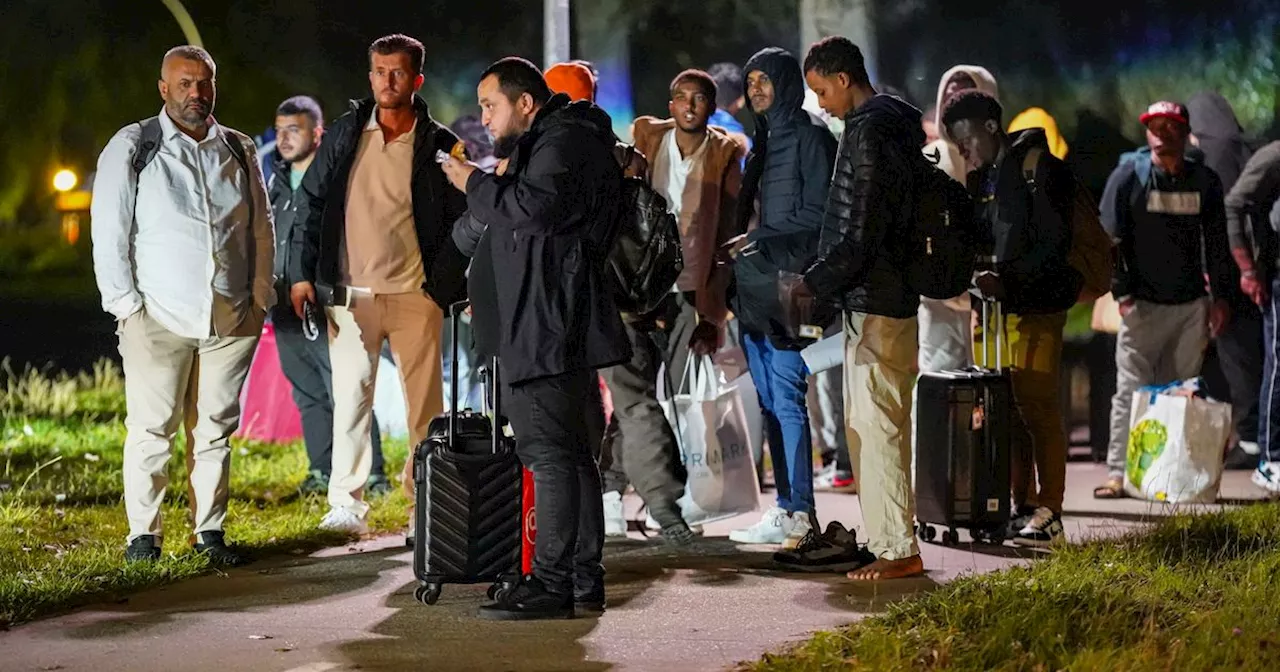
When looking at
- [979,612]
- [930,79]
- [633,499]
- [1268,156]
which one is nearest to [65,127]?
[930,79]

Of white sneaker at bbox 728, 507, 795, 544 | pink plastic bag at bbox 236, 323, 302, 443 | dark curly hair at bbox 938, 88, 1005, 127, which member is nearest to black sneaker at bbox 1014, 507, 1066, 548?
white sneaker at bbox 728, 507, 795, 544

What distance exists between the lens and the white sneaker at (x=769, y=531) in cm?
925

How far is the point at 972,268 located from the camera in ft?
27.0

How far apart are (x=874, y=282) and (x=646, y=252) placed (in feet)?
3.67

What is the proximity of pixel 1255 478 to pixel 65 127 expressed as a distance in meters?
14.4

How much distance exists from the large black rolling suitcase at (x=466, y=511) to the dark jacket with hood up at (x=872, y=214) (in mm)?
1514

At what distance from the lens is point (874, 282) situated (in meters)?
8.01

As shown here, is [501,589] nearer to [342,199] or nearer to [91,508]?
[342,199]

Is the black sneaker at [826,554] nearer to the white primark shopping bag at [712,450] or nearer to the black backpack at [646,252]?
the white primark shopping bag at [712,450]

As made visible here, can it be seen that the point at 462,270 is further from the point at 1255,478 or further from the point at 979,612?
the point at 1255,478

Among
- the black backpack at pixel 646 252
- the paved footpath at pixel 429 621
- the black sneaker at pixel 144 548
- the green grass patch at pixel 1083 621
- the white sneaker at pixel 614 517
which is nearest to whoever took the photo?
the green grass patch at pixel 1083 621

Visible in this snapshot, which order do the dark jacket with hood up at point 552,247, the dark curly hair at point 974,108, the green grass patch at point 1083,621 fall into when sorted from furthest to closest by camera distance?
1. the dark curly hair at point 974,108
2. the dark jacket with hood up at point 552,247
3. the green grass patch at point 1083,621

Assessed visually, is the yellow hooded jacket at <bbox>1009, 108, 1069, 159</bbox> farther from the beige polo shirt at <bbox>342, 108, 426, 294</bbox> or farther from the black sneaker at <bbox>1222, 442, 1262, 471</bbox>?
the beige polo shirt at <bbox>342, 108, 426, 294</bbox>

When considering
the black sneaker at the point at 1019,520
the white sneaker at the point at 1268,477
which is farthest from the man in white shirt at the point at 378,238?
the white sneaker at the point at 1268,477
